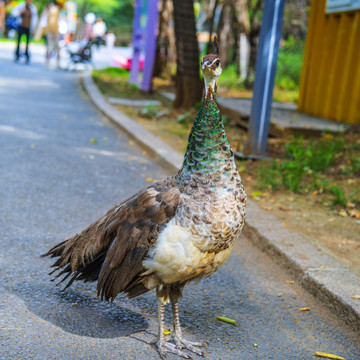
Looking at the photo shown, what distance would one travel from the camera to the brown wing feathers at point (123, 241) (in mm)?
3059

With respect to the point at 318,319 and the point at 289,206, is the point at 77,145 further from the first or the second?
the point at 318,319

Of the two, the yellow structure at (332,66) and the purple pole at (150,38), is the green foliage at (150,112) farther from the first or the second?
the purple pole at (150,38)

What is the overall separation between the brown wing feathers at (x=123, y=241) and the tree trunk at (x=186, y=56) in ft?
26.5

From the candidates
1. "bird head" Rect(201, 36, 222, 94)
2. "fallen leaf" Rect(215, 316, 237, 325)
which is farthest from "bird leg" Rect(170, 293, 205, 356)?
"bird head" Rect(201, 36, 222, 94)

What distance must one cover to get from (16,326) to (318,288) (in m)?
2.04

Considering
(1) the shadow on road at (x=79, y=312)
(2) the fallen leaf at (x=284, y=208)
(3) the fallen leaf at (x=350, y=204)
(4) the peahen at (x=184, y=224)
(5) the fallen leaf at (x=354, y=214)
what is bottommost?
(1) the shadow on road at (x=79, y=312)

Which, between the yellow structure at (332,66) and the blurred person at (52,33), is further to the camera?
the blurred person at (52,33)

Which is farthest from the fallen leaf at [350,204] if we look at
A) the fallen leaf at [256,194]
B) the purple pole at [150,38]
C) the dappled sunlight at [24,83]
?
the dappled sunlight at [24,83]

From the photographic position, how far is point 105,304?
3678 millimetres

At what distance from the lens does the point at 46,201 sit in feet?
18.6

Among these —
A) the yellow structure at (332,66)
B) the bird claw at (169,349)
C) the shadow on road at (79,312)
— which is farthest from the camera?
the yellow structure at (332,66)

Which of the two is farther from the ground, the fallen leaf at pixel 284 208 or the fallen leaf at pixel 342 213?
the fallen leaf at pixel 342 213

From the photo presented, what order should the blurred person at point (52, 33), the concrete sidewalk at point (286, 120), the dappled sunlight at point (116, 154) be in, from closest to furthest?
the dappled sunlight at point (116, 154) < the concrete sidewalk at point (286, 120) < the blurred person at point (52, 33)

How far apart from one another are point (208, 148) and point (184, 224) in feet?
1.43
